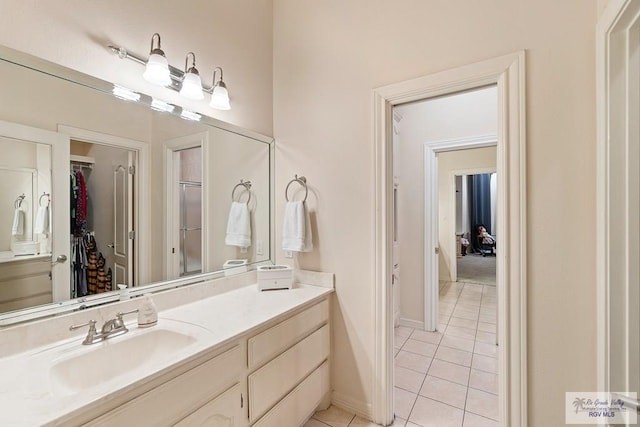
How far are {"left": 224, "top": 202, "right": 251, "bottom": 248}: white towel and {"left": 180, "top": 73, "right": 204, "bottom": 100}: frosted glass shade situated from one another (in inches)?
29.0

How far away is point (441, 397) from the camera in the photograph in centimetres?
199

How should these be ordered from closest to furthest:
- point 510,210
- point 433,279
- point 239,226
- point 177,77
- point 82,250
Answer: point 82,250
point 510,210
point 177,77
point 239,226
point 433,279

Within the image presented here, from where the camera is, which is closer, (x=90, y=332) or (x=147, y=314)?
(x=90, y=332)

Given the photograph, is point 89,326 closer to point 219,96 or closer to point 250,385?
point 250,385

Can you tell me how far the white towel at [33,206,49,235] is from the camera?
3.73 feet

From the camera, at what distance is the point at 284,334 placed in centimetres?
149

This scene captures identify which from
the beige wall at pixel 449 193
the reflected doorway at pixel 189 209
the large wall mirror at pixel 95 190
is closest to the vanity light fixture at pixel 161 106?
the large wall mirror at pixel 95 190

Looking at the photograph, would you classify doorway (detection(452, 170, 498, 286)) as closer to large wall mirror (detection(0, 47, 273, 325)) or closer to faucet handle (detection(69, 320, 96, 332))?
large wall mirror (detection(0, 47, 273, 325))

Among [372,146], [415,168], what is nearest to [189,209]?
[372,146]

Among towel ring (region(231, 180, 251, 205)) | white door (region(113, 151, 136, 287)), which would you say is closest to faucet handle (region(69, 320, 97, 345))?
white door (region(113, 151, 136, 287))

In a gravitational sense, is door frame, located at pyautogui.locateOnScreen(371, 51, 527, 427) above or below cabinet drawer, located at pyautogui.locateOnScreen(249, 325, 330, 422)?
above

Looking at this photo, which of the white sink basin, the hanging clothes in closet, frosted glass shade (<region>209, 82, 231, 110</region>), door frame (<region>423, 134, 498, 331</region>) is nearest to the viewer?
the white sink basin

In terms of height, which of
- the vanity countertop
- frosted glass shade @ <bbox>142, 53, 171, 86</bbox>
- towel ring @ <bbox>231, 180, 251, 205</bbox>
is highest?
frosted glass shade @ <bbox>142, 53, 171, 86</bbox>

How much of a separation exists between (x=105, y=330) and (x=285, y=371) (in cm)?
86
